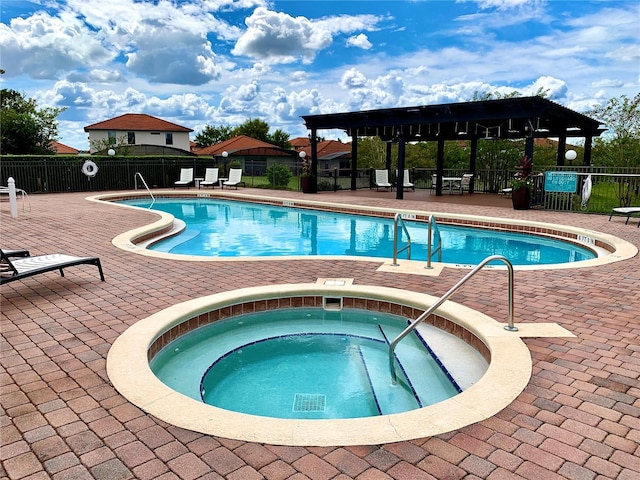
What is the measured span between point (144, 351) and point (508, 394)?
2.43 metres

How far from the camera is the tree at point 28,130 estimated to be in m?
22.7

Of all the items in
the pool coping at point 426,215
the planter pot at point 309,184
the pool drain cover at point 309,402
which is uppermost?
the planter pot at point 309,184

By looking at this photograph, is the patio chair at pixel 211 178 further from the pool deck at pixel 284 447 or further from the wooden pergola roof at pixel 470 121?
the pool deck at pixel 284 447

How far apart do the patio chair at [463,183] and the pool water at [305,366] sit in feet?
48.9

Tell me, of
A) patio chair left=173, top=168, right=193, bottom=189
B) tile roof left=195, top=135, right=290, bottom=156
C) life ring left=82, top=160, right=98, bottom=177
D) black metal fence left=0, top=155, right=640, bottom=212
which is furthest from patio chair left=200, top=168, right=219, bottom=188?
tile roof left=195, top=135, right=290, bottom=156

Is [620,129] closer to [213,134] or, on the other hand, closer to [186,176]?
[186,176]

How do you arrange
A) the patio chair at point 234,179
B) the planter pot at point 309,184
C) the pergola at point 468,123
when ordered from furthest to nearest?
the patio chair at point 234,179
the planter pot at point 309,184
the pergola at point 468,123

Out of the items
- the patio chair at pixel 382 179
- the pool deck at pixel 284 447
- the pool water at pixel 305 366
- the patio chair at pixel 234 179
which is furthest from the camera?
the patio chair at pixel 234 179

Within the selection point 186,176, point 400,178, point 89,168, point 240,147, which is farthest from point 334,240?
point 240,147

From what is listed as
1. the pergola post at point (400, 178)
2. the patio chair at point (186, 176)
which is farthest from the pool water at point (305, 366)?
the patio chair at point (186, 176)

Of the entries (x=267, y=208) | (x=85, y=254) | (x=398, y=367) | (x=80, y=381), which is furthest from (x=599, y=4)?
(x=80, y=381)

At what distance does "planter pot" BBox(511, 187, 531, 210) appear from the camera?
1286 cm

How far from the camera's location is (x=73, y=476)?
2.03 meters

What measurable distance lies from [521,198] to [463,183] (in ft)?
20.5
